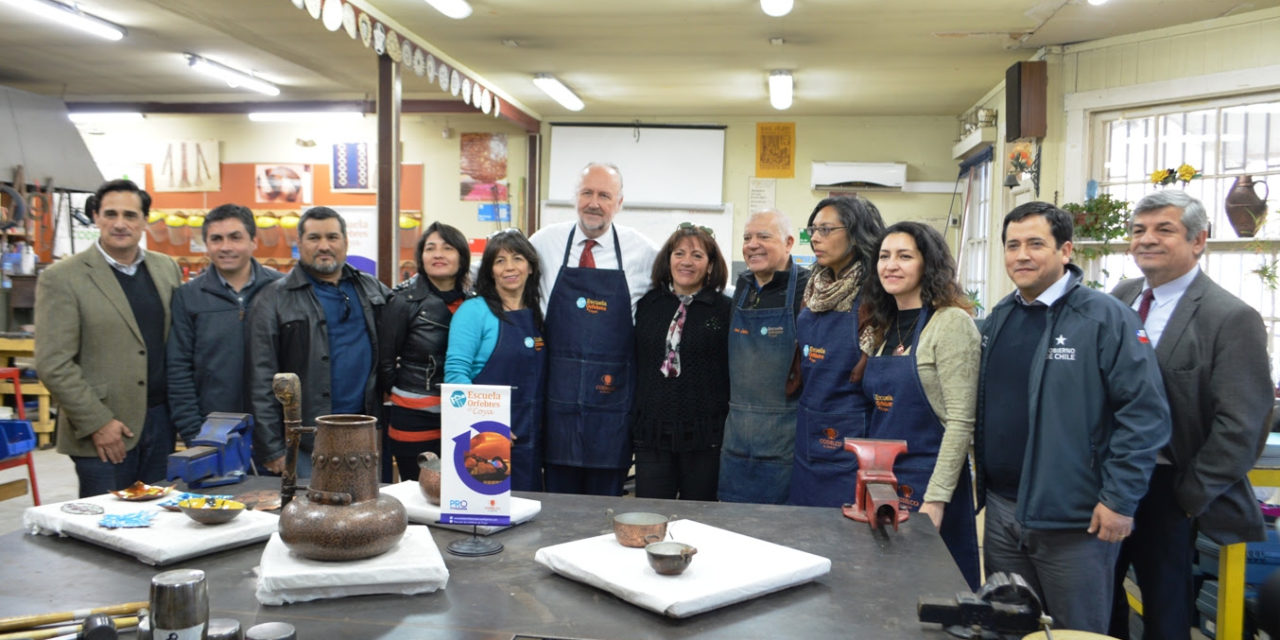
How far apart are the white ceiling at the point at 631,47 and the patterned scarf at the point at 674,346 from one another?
334cm

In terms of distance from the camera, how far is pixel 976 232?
9.18m

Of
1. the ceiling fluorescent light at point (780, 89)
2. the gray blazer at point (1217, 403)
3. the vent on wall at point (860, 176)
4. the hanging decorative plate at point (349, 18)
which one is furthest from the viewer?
the vent on wall at point (860, 176)

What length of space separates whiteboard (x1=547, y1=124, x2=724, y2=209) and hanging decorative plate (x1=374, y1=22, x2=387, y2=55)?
3798 mm

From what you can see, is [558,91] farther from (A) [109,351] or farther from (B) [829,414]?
(B) [829,414]

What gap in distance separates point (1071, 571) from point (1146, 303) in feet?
3.64

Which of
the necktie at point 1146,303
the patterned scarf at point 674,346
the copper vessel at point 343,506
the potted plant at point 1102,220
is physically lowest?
the copper vessel at point 343,506

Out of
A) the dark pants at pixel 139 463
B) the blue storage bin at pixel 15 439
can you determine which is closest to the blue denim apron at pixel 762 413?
the dark pants at pixel 139 463

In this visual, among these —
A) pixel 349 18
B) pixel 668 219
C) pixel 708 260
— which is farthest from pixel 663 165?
pixel 708 260

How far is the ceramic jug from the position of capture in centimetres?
535

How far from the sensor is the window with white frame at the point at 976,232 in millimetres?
8664

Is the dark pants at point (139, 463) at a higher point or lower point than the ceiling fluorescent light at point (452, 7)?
lower

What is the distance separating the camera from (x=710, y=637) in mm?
1436

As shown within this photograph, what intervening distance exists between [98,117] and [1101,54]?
1058cm

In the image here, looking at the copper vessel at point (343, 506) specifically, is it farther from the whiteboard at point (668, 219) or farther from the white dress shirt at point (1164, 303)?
the whiteboard at point (668, 219)
